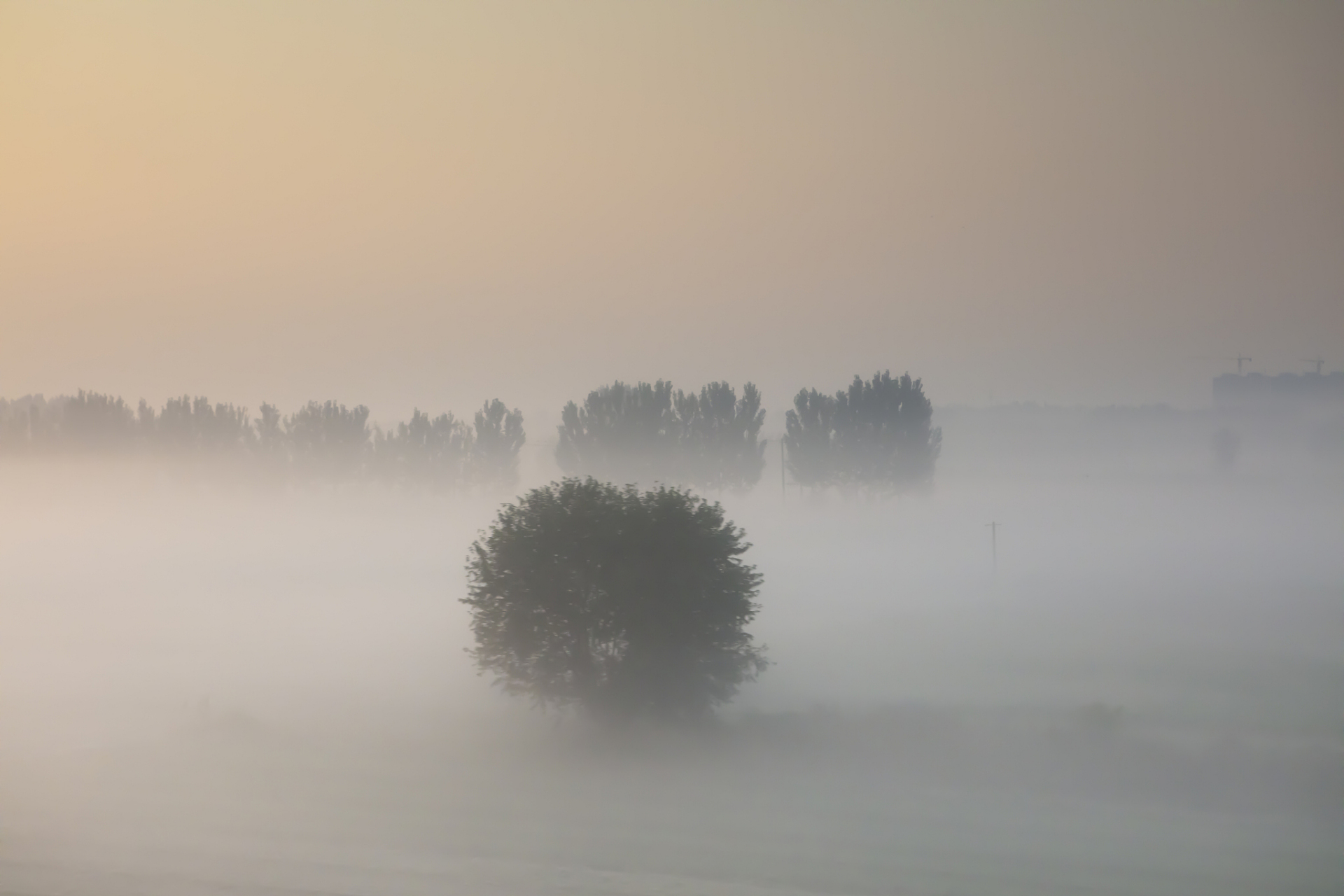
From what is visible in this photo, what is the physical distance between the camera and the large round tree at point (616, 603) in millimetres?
17922

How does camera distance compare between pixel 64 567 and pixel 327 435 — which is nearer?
pixel 64 567

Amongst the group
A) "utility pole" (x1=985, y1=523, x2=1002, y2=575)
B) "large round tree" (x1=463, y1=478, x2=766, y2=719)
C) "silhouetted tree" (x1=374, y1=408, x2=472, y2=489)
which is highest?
"silhouetted tree" (x1=374, y1=408, x2=472, y2=489)

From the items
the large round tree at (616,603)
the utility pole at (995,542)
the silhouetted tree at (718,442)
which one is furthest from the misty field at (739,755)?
the silhouetted tree at (718,442)

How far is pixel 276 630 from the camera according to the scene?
3575cm

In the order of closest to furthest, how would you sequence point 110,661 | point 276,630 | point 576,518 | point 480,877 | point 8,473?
1. point 480,877
2. point 576,518
3. point 110,661
4. point 276,630
5. point 8,473

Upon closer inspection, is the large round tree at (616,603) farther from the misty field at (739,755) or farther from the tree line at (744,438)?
the tree line at (744,438)

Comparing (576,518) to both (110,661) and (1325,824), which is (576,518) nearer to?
(1325,824)

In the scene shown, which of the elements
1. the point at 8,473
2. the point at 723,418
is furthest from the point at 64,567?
the point at 723,418

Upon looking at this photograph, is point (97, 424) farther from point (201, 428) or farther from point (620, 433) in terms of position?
point (620, 433)

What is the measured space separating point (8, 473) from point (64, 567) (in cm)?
967

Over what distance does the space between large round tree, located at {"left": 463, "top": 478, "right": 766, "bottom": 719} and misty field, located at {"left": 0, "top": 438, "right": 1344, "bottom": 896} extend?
38.0 inches

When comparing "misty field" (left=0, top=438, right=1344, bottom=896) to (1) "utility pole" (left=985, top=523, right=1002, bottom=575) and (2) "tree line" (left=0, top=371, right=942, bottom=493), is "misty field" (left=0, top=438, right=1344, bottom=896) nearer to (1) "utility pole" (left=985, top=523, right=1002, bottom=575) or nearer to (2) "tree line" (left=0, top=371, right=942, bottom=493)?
(1) "utility pole" (left=985, top=523, right=1002, bottom=575)

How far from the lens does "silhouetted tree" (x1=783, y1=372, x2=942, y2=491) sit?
69.7m

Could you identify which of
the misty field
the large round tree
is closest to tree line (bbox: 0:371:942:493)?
the misty field
